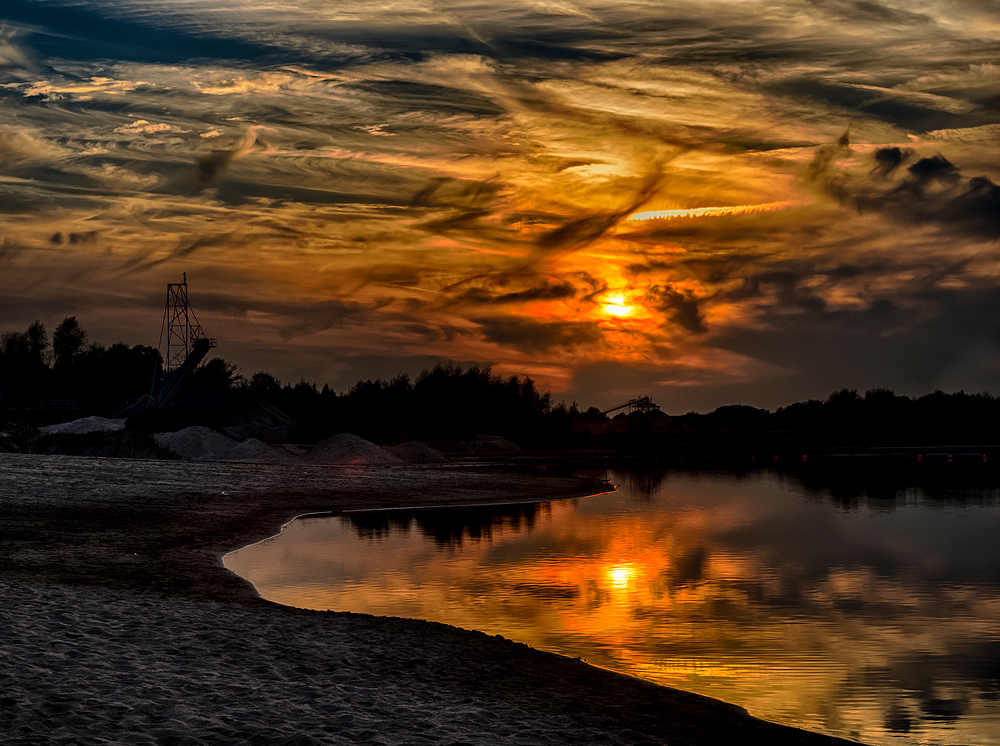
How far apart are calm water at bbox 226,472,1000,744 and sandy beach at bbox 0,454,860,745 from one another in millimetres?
1967

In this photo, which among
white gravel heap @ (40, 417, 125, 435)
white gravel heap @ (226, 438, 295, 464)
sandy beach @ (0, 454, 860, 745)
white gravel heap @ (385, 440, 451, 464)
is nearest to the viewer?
sandy beach @ (0, 454, 860, 745)

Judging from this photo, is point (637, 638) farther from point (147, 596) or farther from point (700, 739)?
point (147, 596)

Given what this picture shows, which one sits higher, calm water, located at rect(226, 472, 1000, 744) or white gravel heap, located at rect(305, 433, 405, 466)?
white gravel heap, located at rect(305, 433, 405, 466)

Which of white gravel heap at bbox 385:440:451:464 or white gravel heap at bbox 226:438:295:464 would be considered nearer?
white gravel heap at bbox 226:438:295:464

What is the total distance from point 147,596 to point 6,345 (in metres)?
192

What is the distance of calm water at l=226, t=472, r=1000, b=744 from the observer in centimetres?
1473

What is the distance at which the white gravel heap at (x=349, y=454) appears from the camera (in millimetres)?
91812

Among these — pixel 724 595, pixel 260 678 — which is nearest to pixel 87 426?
pixel 724 595

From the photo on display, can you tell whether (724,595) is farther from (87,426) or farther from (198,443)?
(87,426)

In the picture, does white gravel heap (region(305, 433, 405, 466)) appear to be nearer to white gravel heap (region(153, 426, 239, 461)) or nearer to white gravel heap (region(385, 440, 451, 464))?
white gravel heap (region(385, 440, 451, 464))

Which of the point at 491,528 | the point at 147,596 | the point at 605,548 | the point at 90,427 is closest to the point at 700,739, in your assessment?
the point at 147,596

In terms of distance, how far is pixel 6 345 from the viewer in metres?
184

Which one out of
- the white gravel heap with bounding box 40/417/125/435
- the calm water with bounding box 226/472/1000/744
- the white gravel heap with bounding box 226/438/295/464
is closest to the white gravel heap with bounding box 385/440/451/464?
→ the white gravel heap with bounding box 226/438/295/464

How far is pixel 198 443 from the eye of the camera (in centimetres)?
9862
